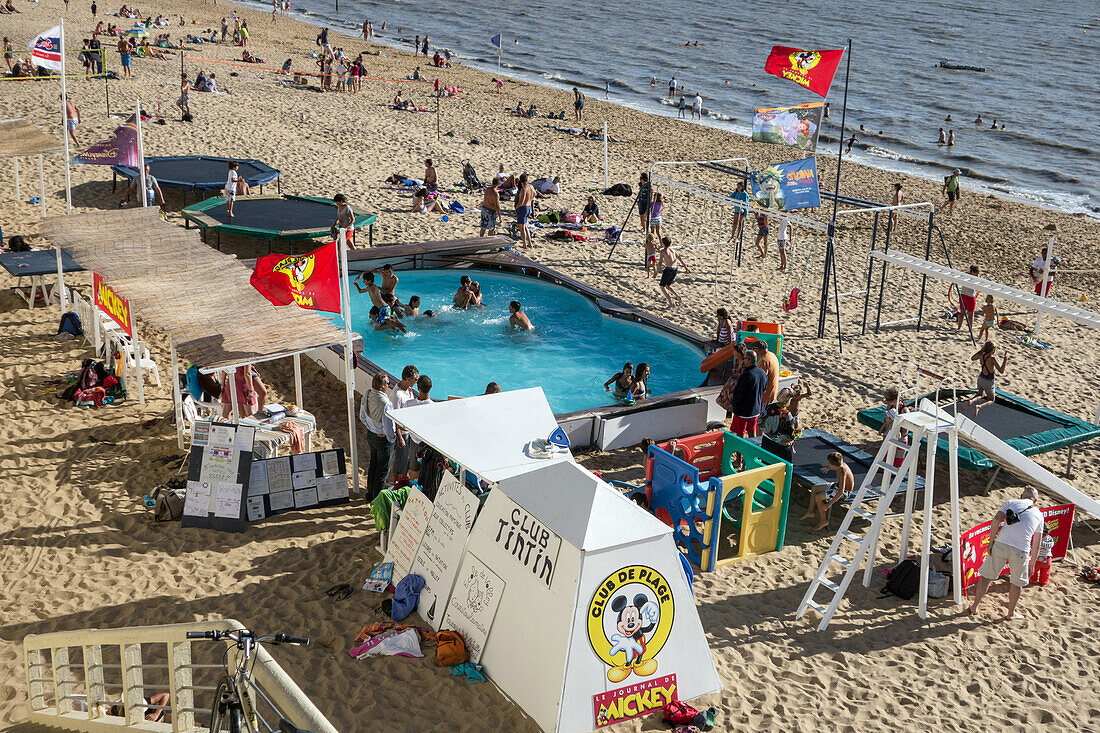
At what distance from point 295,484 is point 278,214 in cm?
1115

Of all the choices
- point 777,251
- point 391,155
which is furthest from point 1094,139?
point 391,155

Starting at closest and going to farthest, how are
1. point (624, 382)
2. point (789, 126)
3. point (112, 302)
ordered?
1. point (112, 302)
2. point (624, 382)
3. point (789, 126)

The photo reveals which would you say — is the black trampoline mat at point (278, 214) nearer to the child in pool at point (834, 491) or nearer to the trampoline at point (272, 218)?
the trampoline at point (272, 218)

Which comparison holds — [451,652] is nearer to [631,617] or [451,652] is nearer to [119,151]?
[631,617]

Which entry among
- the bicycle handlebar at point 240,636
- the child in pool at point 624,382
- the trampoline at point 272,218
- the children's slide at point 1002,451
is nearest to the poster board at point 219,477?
the child in pool at point 624,382

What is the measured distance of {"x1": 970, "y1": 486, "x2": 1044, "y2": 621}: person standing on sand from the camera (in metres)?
9.83

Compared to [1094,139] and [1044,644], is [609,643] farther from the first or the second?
[1094,139]

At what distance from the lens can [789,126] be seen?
1686 centimetres

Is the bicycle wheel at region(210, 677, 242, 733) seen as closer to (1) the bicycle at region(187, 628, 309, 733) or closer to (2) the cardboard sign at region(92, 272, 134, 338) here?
(1) the bicycle at region(187, 628, 309, 733)

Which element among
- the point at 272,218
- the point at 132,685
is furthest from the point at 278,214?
the point at 132,685

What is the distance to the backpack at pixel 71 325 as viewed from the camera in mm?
15406

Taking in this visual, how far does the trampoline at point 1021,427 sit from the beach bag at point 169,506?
343 inches

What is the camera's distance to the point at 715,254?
22266 mm

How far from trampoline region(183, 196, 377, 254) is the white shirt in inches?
548
